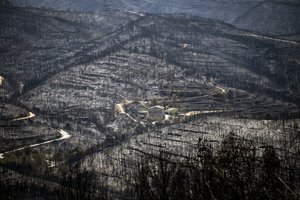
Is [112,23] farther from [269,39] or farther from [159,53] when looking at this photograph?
[269,39]

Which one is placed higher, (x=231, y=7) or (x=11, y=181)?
(x=231, y=7)

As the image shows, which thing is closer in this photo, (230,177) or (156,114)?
(230,177)

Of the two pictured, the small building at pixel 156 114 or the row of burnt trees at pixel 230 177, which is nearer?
the row of burnt trees at pixel 230 177

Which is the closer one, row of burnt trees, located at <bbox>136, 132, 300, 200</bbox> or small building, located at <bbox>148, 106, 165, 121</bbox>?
row of burnt trees, located at <bbox>136, 132, 300, 200</bbox>

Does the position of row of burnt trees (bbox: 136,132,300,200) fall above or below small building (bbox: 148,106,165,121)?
above

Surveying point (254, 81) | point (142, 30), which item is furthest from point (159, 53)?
point (254, 81)

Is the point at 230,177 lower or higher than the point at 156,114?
higher

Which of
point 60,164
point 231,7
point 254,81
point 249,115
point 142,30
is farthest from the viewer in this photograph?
point 231,7

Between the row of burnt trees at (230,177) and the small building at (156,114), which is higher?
the row of burnt trees at (230,177)
